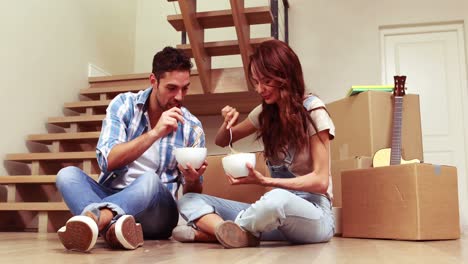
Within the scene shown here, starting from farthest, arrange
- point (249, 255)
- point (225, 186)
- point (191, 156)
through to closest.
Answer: point (225, 186) < point (191, 156) < point (249, 255)

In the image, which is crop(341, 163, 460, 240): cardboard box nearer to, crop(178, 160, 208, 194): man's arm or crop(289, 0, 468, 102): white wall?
crop(178, 160, 208, 194): man's arm

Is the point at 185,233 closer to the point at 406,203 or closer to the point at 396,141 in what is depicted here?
the point at 406,203

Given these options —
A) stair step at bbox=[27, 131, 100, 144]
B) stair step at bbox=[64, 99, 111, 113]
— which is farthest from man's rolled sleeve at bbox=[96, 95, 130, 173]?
stair step at bbox=[64, 99, 111, 113]

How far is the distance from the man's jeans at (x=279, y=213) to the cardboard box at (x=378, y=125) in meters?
0.98

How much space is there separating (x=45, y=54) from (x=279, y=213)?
2.69 meters

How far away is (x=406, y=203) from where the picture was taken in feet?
6.26

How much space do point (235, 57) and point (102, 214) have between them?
3.05 metres

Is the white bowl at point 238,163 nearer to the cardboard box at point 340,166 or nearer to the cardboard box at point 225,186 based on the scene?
the cardboard box at point 225,186

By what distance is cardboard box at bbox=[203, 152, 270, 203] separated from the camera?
7.63 ft

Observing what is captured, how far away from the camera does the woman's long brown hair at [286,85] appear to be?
1510mm

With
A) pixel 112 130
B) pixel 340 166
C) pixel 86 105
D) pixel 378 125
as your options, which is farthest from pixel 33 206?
pixel 378 125

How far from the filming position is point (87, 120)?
345 centimetres

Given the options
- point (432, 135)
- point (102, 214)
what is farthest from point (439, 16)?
point (102, 214)

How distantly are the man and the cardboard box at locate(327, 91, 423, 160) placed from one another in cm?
98
